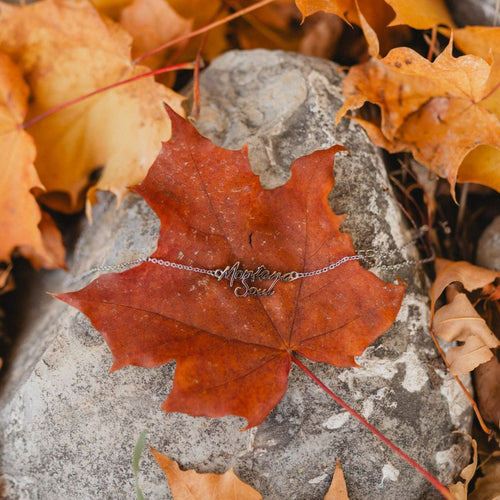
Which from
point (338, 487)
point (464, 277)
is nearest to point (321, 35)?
point (464, 277)

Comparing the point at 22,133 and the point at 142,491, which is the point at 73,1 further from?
the point at 142,491

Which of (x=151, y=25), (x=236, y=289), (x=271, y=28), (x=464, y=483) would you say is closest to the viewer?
(x=236, y=289)

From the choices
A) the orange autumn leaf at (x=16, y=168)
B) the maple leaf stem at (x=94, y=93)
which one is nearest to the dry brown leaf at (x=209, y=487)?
the orange autumn leaf at (x=16, y=168)

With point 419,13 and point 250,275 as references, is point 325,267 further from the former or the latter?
point 419,13

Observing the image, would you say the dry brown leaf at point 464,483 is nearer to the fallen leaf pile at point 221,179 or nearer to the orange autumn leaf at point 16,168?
the fallen leaf pile at point 221,179

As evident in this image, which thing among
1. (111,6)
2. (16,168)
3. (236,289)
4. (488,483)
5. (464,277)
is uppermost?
(111,6)

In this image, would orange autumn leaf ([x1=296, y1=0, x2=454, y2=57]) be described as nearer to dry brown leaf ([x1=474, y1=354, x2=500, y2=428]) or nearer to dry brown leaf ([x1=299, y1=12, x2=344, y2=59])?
dry brown leaf ([x1=299, y1=12, x2=344, y2=59])

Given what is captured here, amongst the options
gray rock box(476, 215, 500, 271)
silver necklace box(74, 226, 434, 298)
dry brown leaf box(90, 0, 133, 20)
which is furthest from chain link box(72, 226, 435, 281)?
dry brown leaf box(90, 0, 133, 20)
